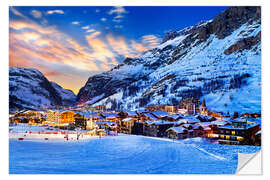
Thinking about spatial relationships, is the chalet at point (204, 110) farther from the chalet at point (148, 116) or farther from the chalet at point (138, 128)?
the chalet at point (138, 128)

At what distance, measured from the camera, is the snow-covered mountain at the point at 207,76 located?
17484mm

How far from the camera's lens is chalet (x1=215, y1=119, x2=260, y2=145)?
1039 centimetres

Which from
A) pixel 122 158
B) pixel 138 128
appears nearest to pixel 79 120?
pixel 138 128

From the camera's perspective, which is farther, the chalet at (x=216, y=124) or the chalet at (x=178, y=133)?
the chalet at (x=178, y=133)

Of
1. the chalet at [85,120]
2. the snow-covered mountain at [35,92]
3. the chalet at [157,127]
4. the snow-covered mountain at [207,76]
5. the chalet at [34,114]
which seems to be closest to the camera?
the snow-covered mountain at [35,92]

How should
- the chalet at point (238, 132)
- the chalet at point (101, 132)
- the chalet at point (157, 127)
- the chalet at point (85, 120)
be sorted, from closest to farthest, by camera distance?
the chalet at point (238, 132), the chalet at point (157, 127), the chalet at point (101, 132), the chalet at point (85, 120)

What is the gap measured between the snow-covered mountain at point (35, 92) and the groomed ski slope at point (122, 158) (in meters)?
3.83

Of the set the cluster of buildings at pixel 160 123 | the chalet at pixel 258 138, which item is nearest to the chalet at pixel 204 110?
the cluster of buildings at pixel 160 123

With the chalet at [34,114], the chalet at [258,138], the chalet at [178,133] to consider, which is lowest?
the chalet at [178,133]

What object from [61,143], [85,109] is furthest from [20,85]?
[61,143]

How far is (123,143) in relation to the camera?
11.9 meters

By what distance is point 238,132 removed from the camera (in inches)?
434

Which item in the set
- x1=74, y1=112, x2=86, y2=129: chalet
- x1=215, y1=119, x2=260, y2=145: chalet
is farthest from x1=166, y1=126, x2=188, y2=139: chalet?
x1=74, y1=112, x2=86, y2=129: chalet
